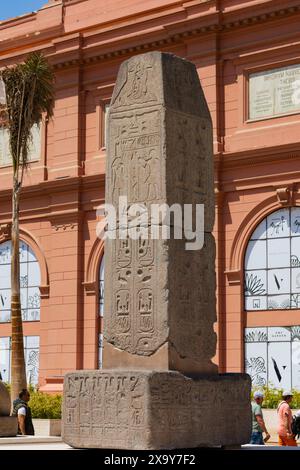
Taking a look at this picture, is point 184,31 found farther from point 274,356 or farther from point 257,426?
point 257,426

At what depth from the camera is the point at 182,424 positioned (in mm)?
9469

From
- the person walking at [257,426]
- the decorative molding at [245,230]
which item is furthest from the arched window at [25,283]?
the person walking at [257,426]

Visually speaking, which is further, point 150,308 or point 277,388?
point 277,388

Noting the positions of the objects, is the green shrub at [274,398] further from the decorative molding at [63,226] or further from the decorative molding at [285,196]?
the decorative molding at [63,226]

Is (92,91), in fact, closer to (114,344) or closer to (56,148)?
(56,148)

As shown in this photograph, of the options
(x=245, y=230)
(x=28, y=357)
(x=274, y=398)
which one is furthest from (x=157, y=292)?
(x=28, y=357)

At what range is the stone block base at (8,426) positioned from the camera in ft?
43.4

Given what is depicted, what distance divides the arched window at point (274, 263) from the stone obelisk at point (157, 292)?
1328 centimetres

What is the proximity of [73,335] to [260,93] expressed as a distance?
8122 millimetres

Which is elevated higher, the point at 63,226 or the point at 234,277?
the point at 63,226

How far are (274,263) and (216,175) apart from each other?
2.74 m

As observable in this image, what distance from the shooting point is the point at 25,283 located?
29.1m

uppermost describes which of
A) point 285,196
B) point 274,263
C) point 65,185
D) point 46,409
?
point 65,185

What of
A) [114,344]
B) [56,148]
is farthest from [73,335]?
[114,344]
